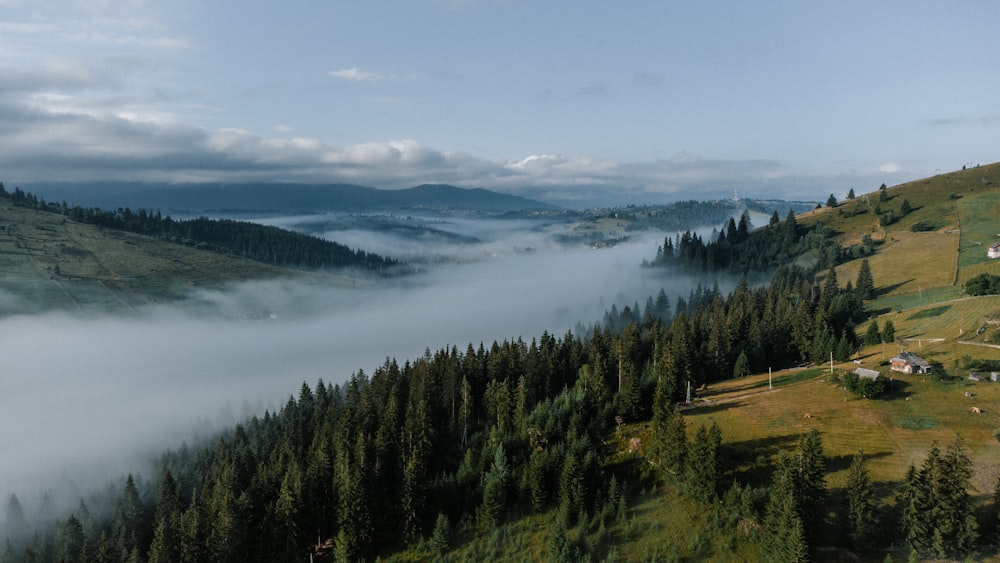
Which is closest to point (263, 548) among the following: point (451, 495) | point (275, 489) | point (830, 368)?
point (275, 489)

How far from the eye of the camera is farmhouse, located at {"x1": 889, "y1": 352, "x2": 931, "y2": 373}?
89.8 m

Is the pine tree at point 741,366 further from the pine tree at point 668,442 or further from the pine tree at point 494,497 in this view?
the pine tree at point 494,497

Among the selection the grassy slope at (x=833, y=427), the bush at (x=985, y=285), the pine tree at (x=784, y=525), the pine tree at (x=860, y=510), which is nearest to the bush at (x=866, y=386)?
the grassy slope at (x=833, y=427)

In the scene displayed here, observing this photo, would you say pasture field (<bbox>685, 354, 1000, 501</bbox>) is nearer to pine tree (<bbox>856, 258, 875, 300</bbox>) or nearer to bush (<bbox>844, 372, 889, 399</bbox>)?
bush (<bbox>844, 372, 889, 399</bbox>)

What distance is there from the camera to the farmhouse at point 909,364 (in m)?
89.8

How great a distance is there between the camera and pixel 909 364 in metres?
90.5

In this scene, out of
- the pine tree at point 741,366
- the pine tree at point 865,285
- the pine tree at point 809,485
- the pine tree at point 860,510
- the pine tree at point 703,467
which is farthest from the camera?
the pine tree at point 865,285

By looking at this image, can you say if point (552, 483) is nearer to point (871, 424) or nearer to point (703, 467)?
point (703, 467)

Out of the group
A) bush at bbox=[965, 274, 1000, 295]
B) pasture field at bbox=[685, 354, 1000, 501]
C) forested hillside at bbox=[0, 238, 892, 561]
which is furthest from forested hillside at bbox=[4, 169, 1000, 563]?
bush at bbox=[965, 274, 1000, 295]

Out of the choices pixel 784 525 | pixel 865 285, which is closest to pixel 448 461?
pixel 784 525

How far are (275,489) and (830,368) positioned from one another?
340 feet

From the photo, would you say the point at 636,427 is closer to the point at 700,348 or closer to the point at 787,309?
the point at 700,348

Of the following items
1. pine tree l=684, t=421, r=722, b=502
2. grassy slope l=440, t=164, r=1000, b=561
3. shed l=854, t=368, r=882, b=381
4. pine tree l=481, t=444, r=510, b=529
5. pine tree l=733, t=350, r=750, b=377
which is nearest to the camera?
grassy slope l=440, t=164, r=1000, b=561

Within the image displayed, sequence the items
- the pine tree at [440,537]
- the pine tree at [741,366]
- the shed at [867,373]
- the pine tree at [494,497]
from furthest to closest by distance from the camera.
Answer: the pine tree at [741,366] → the shed at [867,373] → the pine tree at [494,497] → the pine tree at [440,537]
